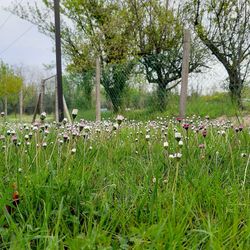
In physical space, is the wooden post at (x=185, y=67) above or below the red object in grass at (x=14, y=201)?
above

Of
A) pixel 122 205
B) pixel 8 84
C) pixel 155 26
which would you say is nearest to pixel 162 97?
pixel 155 26

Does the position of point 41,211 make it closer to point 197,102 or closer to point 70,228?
point 70,228

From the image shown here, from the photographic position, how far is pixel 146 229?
3.77 ft

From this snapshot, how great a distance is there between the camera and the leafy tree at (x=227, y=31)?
25.0ft

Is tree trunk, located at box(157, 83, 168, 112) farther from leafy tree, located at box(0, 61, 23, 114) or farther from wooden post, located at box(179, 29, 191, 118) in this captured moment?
leafy tree, located at box(0, 61, 23, 114)

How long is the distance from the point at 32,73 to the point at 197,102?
31.9 m

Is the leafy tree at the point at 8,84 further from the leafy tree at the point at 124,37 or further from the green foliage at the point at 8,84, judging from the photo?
the leafy tree at the point at 124,37

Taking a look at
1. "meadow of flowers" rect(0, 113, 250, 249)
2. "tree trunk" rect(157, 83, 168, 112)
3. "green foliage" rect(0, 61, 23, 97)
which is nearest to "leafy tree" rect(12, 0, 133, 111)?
"tree trunk" rect(157, 83, 168, 112)

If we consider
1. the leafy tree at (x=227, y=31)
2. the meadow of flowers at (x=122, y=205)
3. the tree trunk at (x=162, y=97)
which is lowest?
the meadow of flowers at (x=122, y=205)

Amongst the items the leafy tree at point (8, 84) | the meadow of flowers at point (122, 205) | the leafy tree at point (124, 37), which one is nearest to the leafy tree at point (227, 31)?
the leafy tree at point (124, 37)

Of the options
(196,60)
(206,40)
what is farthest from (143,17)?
(196,60)

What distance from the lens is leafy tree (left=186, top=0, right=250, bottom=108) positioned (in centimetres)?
761

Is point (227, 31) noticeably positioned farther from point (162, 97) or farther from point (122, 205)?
point (122, 205)

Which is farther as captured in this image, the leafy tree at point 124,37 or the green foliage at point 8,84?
the green foliage at point 8,84
